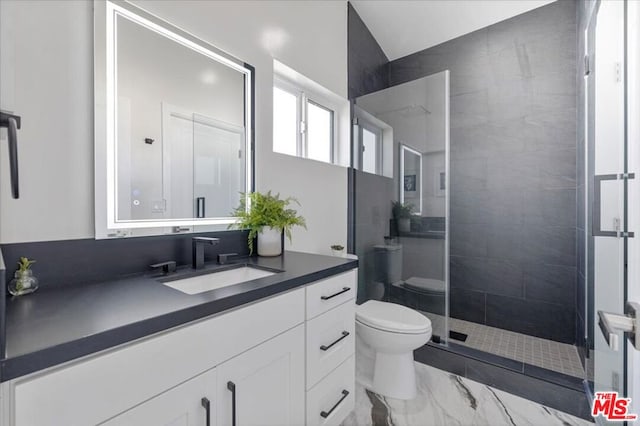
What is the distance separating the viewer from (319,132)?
93.9 inches

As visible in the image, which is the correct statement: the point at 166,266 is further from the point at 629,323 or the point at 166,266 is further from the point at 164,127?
the point at 629,323

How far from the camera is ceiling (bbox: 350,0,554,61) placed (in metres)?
2.38

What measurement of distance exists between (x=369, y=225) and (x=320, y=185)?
2.21 feet

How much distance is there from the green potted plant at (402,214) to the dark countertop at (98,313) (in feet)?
4.78

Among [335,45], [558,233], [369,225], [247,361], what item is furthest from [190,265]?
[558,233]

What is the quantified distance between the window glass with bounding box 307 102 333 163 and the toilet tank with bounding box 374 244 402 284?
92 centimetres

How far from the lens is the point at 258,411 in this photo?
943mm

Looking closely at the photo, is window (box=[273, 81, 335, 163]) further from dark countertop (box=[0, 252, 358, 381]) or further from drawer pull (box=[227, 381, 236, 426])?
drawer pull (box=[227, 381, 236, 426])

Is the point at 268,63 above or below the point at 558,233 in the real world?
above

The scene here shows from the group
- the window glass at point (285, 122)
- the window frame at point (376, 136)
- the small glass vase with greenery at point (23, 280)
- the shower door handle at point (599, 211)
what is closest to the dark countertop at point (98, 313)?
the small glass vase with greenery at point (23, 280)

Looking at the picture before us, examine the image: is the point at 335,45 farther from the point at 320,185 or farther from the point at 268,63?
the point at 320,185

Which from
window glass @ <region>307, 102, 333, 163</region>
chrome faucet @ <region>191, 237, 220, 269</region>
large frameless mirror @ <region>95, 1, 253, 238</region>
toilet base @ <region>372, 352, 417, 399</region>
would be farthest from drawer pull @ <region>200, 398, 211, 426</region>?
window glass @ <region>307, 102, 333, 163</region>

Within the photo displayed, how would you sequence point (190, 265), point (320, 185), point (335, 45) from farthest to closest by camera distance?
point (335, 45)
point (320, 185)
point (190, 265)

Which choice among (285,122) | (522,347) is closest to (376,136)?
(285,122)
